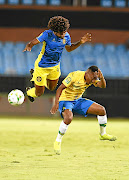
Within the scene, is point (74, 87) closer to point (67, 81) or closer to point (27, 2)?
point (67, 81)

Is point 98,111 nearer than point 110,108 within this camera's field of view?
Yes

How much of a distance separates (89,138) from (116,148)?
2.10 metres

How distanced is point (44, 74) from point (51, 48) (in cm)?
86

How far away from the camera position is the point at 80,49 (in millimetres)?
20641

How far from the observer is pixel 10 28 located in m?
20.6

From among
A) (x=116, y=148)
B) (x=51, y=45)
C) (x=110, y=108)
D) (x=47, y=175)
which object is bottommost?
(x=110, y=108)

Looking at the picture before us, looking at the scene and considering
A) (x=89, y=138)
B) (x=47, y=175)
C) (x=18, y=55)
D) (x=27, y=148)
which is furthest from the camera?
(x=18, y=55)

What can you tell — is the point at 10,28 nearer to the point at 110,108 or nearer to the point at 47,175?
the point at 110,108

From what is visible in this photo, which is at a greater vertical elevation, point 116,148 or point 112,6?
point 112,6

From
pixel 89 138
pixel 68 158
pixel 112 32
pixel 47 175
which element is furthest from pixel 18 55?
pixel 47 175

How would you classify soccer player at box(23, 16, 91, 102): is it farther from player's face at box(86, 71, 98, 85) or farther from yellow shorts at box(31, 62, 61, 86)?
player's face at box(86, 71, 98, 85)

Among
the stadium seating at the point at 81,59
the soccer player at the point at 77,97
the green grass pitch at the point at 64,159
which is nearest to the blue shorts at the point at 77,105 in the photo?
the soccer player at the point at 77,97

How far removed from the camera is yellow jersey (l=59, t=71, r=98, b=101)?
772cm

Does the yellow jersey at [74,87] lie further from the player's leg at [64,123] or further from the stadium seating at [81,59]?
the stadium seating at [81,59]
